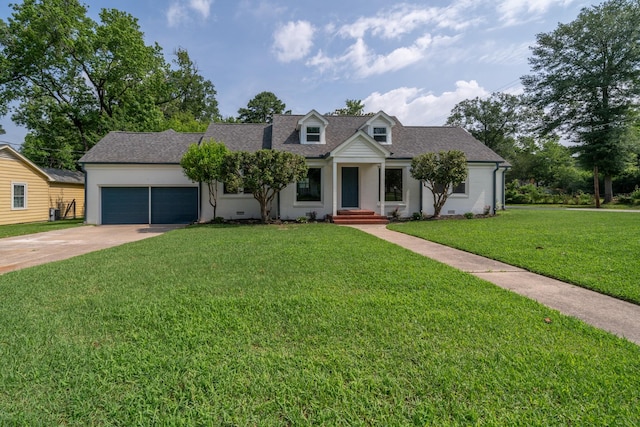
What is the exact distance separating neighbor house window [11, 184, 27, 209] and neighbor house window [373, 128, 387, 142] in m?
19.3

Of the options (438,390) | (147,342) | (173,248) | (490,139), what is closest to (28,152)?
(173,248)

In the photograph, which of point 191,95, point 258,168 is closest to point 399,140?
point 258,168

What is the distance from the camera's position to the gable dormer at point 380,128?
632 inches

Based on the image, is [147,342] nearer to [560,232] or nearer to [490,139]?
[560,232]

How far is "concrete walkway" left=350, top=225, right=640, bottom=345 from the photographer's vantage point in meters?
3.23

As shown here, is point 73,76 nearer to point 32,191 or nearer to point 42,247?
point 32,191

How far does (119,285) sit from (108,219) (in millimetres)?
13205

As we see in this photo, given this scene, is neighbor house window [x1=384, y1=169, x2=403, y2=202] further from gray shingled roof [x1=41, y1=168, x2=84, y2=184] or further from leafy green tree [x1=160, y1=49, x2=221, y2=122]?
leafy green tree [x1=160, y1=49, x2=221, y2=122]

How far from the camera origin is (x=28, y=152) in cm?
2472

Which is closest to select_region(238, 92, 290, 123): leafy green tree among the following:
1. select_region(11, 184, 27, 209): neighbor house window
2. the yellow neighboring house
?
the yellow neighboring house

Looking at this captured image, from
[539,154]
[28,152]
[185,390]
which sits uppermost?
[539,154]

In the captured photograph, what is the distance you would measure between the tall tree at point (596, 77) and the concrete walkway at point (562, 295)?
2517 centimetres

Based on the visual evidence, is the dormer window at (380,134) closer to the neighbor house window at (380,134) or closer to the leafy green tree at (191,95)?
the neighbor house window at (380,134)

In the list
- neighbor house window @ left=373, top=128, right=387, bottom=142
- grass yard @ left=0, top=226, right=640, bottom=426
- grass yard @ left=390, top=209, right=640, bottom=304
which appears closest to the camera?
grass yard @ left=0, top=226, right=640, bottom=426
